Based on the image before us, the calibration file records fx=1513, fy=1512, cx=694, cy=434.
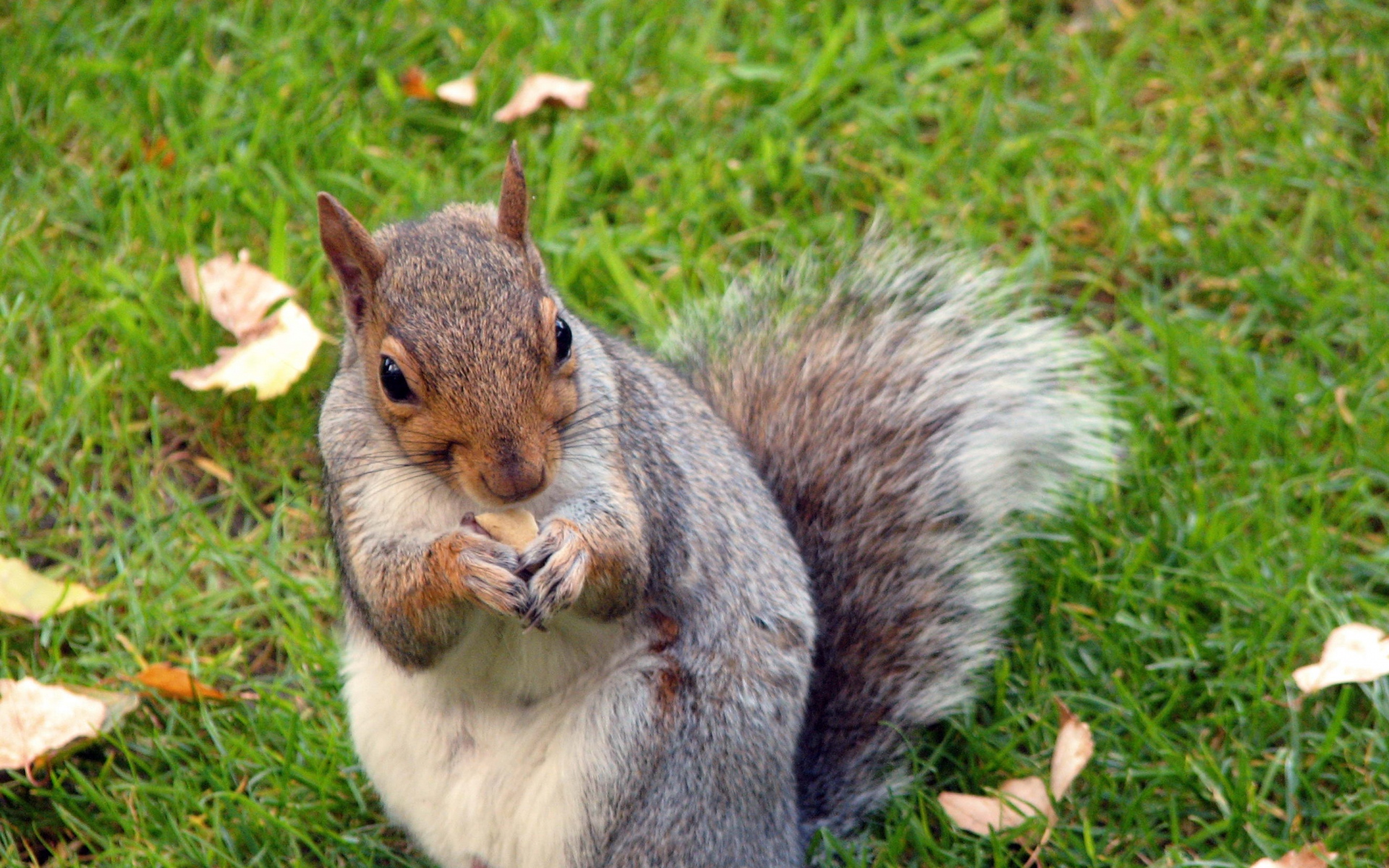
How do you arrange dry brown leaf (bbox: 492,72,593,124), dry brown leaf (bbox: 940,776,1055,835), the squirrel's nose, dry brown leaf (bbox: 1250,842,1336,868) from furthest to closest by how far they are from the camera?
dry brown leaf (bbox: 492,72,593,124) < dry brown leaf (bbox: 940,776,1055,835) < dry brown leaf (bbox: 1250,842,1336,868) < the squirrel's nose

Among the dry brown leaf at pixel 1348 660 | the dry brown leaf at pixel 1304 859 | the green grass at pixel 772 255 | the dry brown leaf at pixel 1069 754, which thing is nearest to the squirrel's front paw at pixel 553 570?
the green grass at pixel 772 255

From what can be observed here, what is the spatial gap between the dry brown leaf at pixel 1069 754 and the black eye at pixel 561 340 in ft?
2.81

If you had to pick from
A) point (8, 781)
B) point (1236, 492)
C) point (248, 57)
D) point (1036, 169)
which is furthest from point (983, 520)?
point (248, 57)

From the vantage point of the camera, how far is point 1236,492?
2258 millimetres

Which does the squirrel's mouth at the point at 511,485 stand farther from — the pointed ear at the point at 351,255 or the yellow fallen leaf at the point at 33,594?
the yellow fallen leaf at the point at 33,594

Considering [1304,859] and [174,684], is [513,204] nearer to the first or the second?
[174,684]

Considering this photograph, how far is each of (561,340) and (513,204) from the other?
0.18 meters

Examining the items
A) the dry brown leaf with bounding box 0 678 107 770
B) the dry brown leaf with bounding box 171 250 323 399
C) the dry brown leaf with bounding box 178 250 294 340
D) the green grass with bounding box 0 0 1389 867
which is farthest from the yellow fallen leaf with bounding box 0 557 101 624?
the dry brown leaf with bounding box 178 250 294 340

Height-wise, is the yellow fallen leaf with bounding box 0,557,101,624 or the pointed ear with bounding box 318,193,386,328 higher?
the pointed ear with bounding box 318,193,386,328

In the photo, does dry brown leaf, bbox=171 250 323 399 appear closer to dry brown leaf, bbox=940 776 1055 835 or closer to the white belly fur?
the white belly fur

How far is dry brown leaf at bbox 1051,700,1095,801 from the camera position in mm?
1896

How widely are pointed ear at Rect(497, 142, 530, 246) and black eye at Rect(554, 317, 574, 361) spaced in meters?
0.13

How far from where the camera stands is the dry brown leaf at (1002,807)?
6.13 ft

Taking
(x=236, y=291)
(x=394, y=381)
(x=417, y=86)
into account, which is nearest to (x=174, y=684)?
(x=236, y=291)
